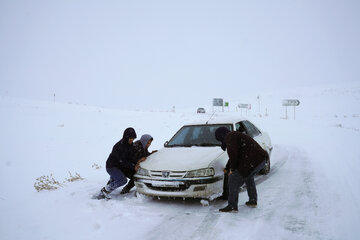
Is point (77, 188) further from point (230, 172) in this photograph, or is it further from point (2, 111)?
point (2, 111)

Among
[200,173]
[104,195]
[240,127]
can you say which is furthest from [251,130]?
[104,195]

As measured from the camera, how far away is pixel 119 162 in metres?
5.01

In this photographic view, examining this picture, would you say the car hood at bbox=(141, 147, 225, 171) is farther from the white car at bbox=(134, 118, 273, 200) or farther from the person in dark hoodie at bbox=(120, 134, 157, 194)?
the person in dark hoodie at bbox=(120, 134, 157, 194)

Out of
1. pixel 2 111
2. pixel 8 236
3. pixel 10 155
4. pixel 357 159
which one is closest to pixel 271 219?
pixel 8 236

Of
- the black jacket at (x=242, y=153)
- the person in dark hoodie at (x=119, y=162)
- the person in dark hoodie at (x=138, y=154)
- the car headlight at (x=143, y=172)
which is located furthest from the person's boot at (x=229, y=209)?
the person in dark hoodie at (x=138, y=154)

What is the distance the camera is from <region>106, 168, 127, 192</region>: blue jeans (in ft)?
16.2

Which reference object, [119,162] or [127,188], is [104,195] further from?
[119,162]

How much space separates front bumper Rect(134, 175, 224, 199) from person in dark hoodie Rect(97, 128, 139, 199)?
702 millimetres

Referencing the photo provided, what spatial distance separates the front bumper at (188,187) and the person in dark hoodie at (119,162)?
70 cm

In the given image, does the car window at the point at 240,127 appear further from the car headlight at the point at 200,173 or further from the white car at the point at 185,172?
the car headlight at the point at 200,173

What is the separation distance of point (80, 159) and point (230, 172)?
7.16 m

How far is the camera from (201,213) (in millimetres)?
4125

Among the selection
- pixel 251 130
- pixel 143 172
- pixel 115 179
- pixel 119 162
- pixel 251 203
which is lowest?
pixel 251 203

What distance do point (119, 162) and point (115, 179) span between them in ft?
1.06
